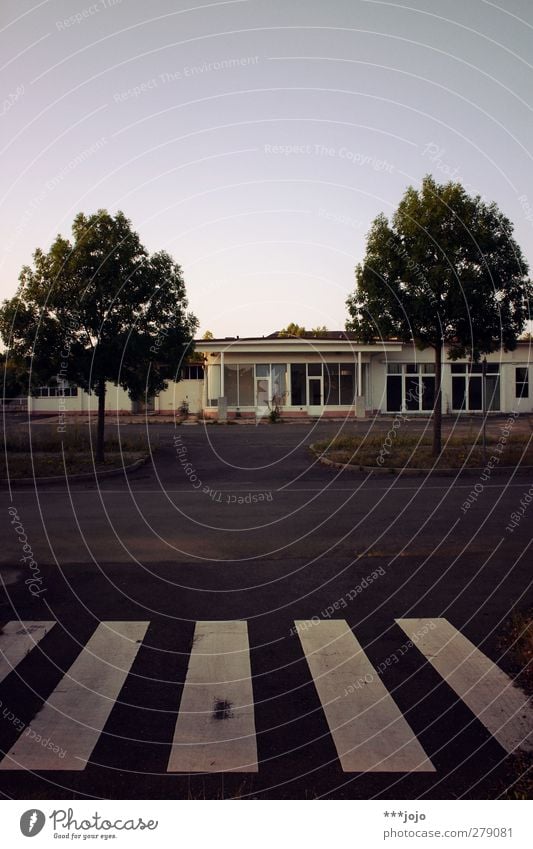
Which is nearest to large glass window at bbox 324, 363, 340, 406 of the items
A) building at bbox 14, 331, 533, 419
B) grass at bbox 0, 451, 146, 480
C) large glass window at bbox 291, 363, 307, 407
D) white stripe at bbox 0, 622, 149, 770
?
building at bbox 14, 331, 533, 419

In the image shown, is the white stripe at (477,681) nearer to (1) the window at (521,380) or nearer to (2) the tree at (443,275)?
(2) the tree at (443,275)

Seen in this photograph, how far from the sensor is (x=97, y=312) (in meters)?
20.4

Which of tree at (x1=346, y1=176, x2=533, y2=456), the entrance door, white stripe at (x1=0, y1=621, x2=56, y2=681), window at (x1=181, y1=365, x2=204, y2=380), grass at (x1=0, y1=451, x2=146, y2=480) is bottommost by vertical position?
white stripe at (x1=0, y1=621, x2=56, y2=681)

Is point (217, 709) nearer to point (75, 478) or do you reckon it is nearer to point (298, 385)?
point (75, 478)

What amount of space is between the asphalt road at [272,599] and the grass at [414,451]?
2941mm

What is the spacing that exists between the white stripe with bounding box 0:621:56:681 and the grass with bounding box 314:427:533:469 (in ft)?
47.6

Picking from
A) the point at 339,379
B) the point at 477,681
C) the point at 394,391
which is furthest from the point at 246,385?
the point at 477,681

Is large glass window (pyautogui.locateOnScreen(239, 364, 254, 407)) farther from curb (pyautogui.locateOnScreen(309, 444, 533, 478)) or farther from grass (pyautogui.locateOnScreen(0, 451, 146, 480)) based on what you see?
curb (pyautogui.locateOnScreen(309, 444, 533, 478))

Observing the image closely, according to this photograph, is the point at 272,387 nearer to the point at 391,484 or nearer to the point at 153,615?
the point at 391,484

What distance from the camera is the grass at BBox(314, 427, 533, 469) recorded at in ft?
68.4

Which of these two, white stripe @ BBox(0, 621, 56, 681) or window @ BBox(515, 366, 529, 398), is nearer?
white stripe @ BBox(0, 621, 56, 681)

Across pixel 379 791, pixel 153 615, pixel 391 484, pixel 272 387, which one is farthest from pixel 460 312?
pixel 272 387

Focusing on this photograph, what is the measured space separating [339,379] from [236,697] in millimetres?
42157

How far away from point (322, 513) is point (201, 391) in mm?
38372
